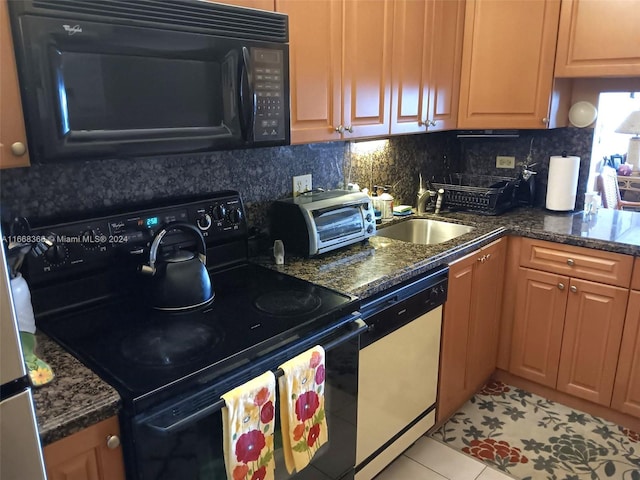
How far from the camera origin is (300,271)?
183 cm

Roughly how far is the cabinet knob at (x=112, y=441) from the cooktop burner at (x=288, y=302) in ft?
1.81

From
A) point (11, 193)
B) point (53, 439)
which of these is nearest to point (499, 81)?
point (11, 193)

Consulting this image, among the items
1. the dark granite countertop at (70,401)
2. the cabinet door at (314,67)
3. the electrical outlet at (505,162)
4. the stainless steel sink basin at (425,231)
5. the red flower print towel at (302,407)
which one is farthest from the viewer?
the electrical outlet at (505,162)

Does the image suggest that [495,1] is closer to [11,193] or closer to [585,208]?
[585,208]

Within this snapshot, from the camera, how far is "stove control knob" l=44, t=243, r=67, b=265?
4.53ft

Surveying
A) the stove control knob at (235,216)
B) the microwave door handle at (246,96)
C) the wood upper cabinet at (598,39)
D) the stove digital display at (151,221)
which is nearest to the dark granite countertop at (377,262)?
the stove control knob at (235,216)

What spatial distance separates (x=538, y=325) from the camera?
99.7 inches

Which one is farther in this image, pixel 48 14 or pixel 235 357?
pixel 235 357

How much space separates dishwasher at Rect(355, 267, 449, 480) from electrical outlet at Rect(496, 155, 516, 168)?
49.5 inches

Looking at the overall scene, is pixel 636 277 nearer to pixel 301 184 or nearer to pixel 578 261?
pixel 578 261

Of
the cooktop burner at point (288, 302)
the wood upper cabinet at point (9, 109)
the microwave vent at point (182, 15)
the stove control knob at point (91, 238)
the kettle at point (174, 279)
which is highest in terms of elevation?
the microwave vent at point (182, 15)

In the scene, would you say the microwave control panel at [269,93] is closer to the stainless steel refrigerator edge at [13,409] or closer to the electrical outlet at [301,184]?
the electrical outlet at [301,184]

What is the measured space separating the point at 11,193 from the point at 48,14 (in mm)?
561

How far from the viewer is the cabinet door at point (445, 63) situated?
2408 millimetres
